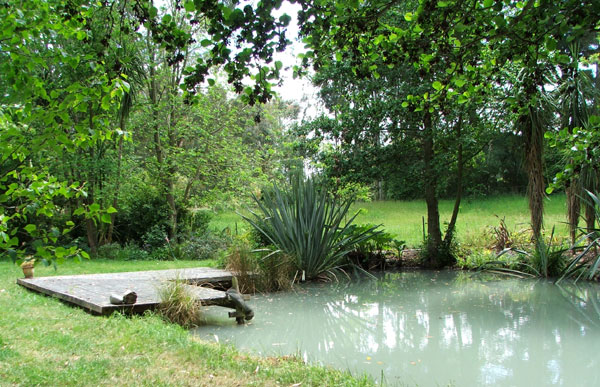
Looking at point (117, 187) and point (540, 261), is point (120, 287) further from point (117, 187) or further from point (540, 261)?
point (540, 261)

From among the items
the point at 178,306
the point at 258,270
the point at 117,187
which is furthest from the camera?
the point at 117,187

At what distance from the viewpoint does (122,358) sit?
3.38 meters

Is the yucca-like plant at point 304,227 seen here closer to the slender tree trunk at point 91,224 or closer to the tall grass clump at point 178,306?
the tall grass clump at point 178,306

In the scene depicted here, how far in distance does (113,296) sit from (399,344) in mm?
2961

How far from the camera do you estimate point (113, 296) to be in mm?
4914

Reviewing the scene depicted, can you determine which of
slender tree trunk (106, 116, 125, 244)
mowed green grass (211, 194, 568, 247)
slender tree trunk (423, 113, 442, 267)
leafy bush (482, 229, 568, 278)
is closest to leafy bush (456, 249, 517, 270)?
leafy bush (482, 229, 568, 278)

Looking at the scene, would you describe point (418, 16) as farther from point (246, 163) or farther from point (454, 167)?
point (246, 163)

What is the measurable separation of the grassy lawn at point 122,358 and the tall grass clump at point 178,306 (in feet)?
0.85

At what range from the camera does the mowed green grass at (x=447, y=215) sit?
1288 centimetres

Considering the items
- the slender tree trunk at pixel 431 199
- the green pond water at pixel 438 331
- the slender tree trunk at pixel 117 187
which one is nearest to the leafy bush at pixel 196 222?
the slender tree trunk at pixel 117 187

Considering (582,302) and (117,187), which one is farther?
(117,187)

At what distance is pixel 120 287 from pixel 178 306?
145 cm

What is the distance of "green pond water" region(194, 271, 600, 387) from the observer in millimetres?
3660

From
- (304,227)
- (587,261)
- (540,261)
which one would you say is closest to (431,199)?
(540,261)
